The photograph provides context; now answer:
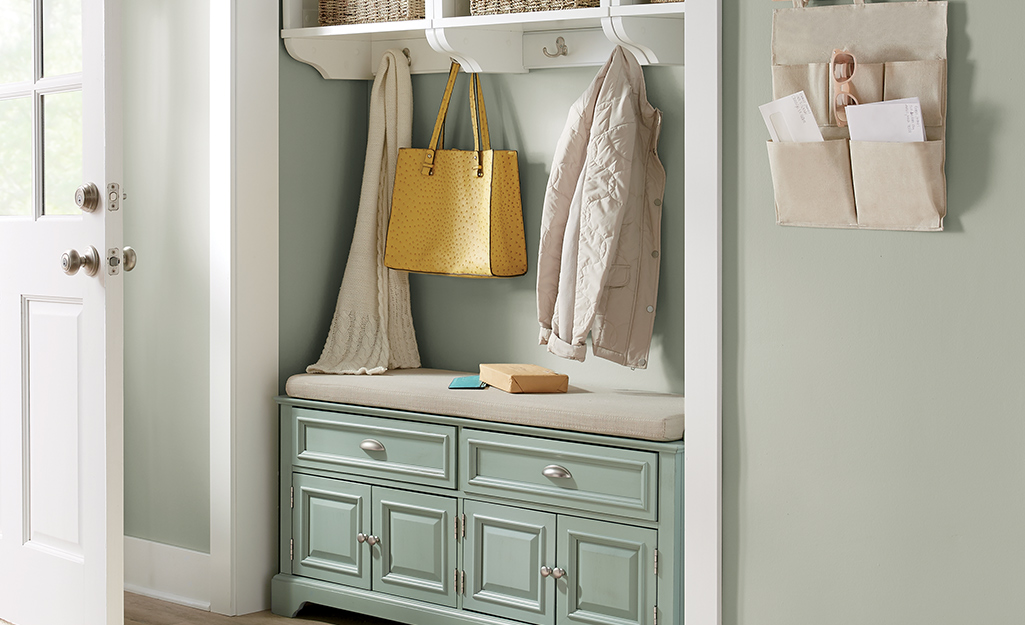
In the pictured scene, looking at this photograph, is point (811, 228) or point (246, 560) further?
point (246, 560)

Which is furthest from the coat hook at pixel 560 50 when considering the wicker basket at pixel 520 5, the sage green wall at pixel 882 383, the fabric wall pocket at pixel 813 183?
the fabric wall pocket at pixel 813 183

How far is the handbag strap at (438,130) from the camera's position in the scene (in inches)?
117

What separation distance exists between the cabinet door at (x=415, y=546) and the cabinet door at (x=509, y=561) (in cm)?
5

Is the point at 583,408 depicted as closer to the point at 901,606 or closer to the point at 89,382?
the point at 901,606

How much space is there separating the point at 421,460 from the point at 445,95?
3.36ft

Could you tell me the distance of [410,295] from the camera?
3191 mm

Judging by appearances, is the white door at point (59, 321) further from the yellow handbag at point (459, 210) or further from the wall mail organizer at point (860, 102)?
the wall mail organizer at point (860, 102)

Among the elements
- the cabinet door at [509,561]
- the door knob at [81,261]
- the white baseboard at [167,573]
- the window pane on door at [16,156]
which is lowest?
the white baseboard at [167,573]

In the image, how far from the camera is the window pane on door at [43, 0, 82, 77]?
96.3 inches

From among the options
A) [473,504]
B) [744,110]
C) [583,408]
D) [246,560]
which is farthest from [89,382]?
[744,110]

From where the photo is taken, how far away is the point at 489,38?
2777 mm

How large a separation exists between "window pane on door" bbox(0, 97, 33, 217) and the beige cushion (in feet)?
2.67

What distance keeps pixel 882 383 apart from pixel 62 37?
1986 millimetres

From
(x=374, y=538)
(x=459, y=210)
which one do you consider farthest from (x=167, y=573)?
(x=459, y=210)
